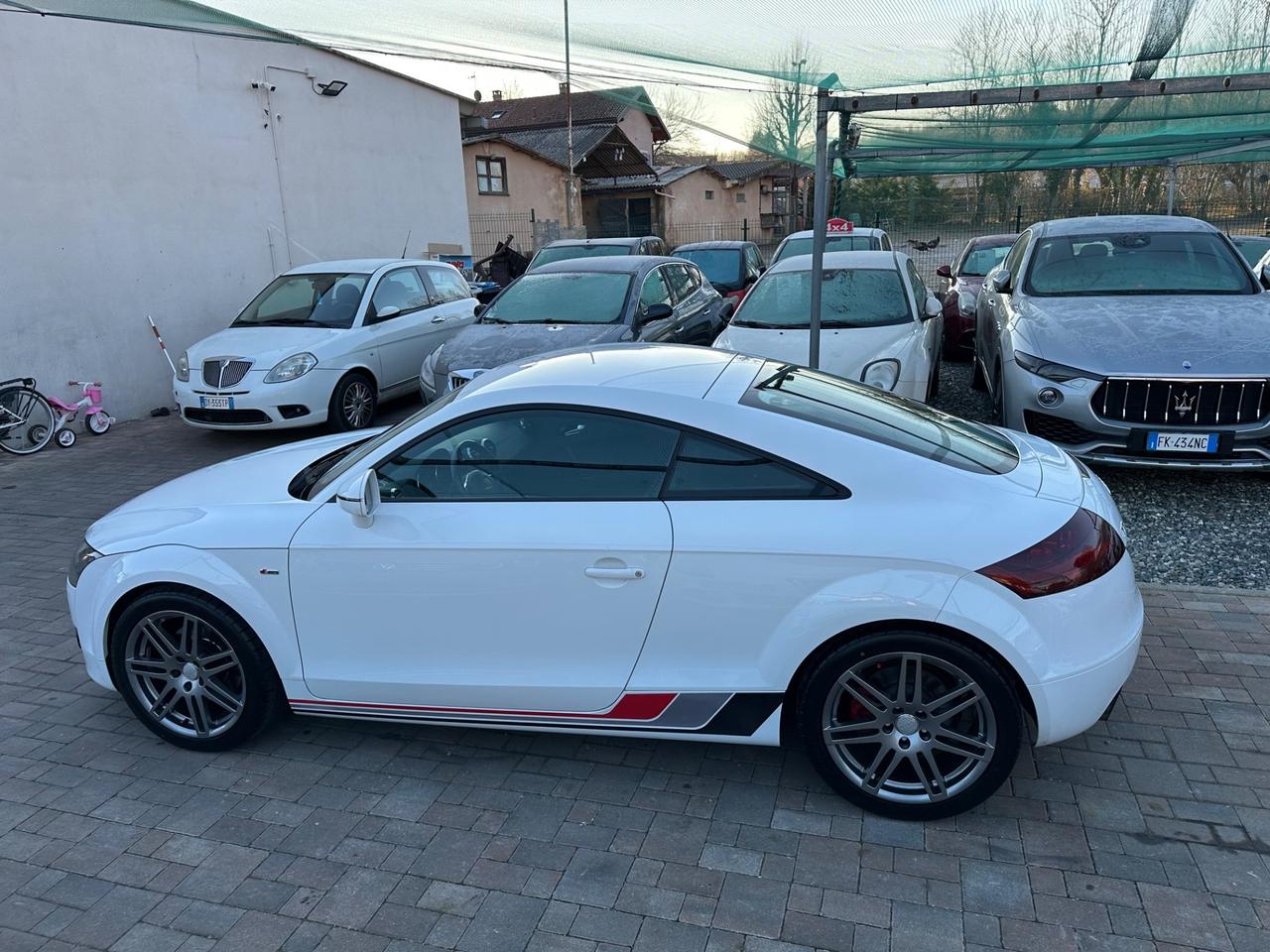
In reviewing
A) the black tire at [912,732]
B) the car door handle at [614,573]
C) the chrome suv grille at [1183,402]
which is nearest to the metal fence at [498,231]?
the chrome suv grille at [1183,402]

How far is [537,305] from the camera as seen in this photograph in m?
9.02

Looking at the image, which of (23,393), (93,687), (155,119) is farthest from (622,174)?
(93,687)

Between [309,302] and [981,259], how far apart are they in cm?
910

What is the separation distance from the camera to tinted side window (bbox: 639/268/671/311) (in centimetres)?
902

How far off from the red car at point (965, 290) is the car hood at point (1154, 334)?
343 cm

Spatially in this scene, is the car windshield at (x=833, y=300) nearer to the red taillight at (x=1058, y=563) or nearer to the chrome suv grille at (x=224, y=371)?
the chrome suv grille at (x=224, y=371)

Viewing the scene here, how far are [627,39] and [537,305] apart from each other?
2.69 meters

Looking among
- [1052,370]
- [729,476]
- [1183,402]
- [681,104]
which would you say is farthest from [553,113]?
[729,476]

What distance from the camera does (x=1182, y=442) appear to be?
19.1 ft

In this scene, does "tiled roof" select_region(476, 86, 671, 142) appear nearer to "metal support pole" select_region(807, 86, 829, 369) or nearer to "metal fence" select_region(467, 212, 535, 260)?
"metal fence" select_region(467, 212, 535, 260)

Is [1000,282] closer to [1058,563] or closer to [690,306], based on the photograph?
[690,306]

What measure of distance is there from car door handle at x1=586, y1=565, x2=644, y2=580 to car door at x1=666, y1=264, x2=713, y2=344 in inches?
254

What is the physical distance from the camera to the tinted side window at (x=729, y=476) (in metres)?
3.10

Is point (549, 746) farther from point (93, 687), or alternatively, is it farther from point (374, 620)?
point (93, 687)
